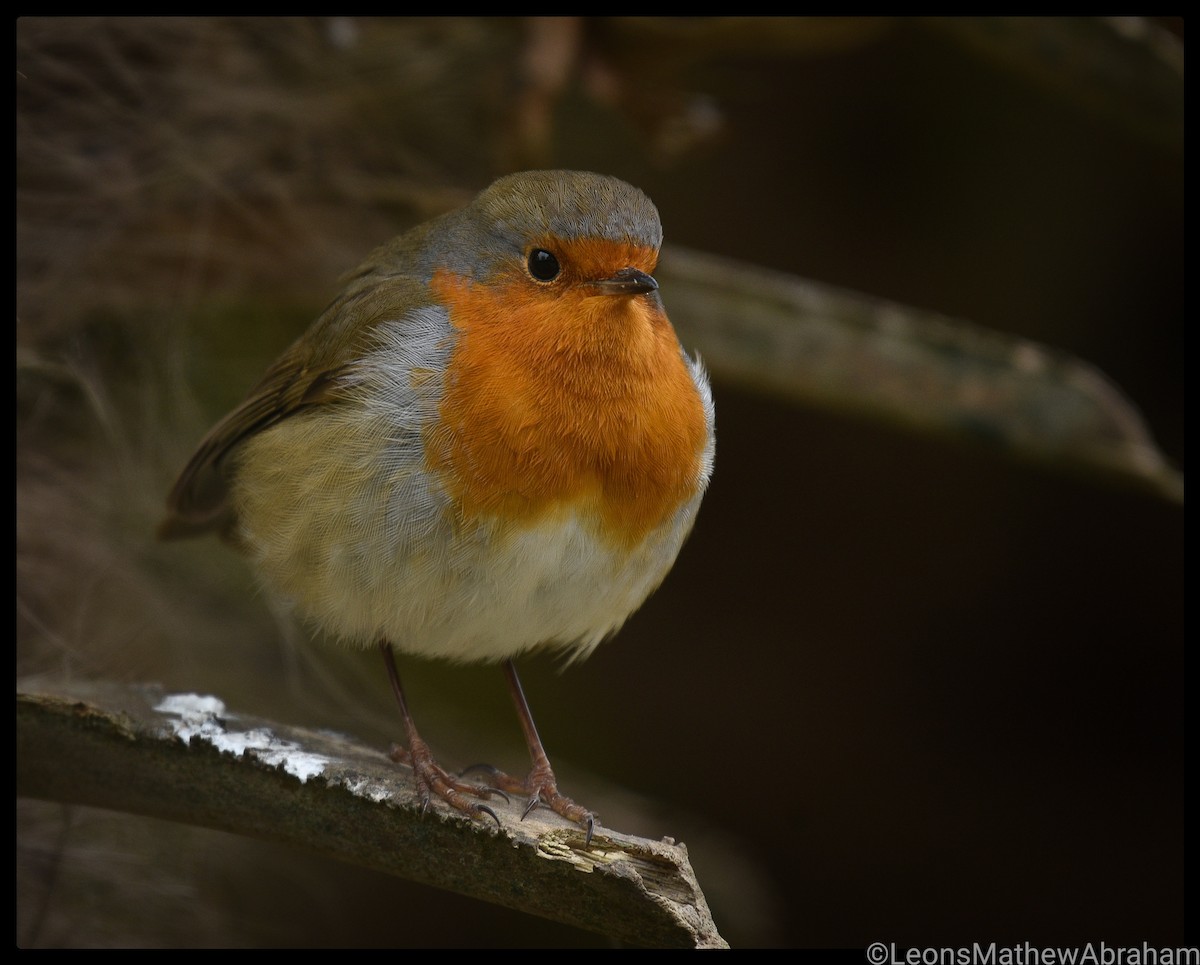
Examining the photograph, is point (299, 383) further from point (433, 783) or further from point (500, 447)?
point (433, 783)

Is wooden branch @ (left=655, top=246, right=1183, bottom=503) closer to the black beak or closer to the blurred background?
the blurred background

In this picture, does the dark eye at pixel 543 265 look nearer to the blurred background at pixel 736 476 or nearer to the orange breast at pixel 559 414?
the orange breast at pixel 559 414

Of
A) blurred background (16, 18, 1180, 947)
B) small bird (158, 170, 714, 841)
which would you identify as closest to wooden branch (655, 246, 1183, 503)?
blurred background (16, 18, 1180, 947)

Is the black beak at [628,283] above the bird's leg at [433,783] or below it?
above

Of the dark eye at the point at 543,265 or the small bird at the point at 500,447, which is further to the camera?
the dark eye at the point at 543,265

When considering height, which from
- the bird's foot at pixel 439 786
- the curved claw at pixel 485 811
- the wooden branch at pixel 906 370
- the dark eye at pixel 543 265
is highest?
the wooden branch at pixel 906 370

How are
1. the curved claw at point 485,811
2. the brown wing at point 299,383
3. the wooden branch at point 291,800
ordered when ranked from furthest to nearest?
the brown wing at point 299,383 < the curved claw at point 485,811 < the wooden branch at point 291,800

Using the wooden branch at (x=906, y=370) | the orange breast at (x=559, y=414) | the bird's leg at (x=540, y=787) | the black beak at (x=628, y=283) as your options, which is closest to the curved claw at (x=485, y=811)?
the bird's leg at (x=540, y=787)
